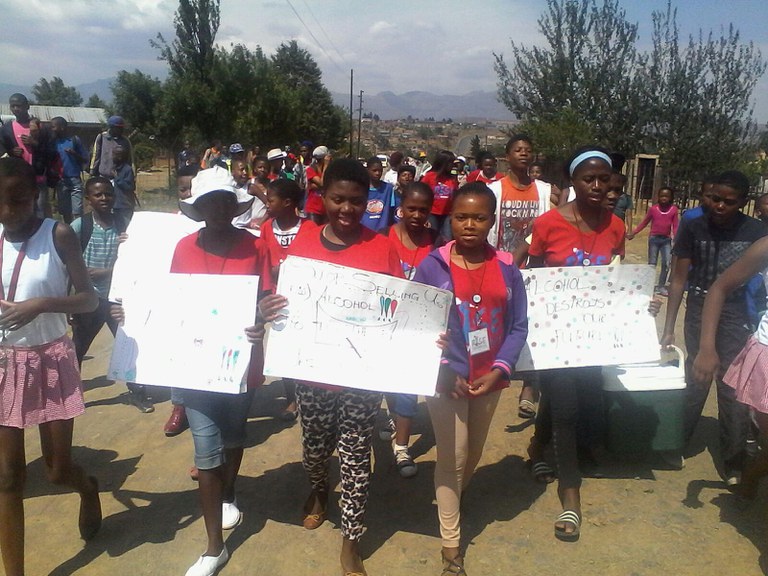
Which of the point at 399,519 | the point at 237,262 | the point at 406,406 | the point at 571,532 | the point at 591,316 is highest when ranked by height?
the point at 237,262

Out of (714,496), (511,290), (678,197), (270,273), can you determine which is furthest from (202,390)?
(678,197)

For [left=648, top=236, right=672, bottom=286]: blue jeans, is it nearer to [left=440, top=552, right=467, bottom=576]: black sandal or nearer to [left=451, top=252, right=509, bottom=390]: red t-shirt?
[left=451, top=252, right=509, bottom=390]: red t-shirt

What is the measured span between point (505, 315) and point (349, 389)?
89cm

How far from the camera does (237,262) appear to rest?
10.7 ft

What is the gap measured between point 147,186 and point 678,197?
21130 millimetres

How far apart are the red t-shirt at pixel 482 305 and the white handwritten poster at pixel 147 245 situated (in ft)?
6.22

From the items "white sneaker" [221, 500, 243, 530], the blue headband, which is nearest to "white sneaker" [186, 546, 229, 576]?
"white sneaker" [221, 500, 243, 530]

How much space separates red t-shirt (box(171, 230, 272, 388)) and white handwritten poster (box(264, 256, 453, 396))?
12.1 inches

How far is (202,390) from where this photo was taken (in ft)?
10.3

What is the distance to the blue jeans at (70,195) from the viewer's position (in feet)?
32.2

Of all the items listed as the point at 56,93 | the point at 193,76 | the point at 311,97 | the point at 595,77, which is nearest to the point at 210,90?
the point at 193,76

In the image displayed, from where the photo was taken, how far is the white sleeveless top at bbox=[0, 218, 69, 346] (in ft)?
9.55

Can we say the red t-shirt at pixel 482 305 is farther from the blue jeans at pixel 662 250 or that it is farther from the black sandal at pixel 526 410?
the blue jeans at pixel 662 250

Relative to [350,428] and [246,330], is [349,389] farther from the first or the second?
[246,330]
